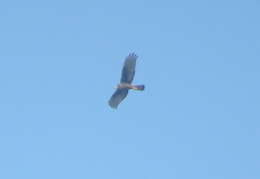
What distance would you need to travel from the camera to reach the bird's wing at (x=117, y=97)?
129 meters

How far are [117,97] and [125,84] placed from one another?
4.44ft

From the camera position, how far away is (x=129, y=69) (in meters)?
127

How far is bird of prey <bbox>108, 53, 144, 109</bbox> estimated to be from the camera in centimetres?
12725

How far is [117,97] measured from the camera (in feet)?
424

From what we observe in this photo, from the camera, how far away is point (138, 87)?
420 ft

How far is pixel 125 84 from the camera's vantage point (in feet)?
421

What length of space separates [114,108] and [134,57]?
3781 mm

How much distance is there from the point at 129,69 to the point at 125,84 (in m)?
1.32

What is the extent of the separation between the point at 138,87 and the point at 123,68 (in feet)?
5.85

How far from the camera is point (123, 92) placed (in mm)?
128750

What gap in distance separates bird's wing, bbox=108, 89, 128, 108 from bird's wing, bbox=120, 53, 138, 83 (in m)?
0.93

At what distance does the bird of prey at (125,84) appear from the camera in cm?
12725

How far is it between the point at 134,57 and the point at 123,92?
2905 millimetres

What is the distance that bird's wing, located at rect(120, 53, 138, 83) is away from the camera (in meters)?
127
